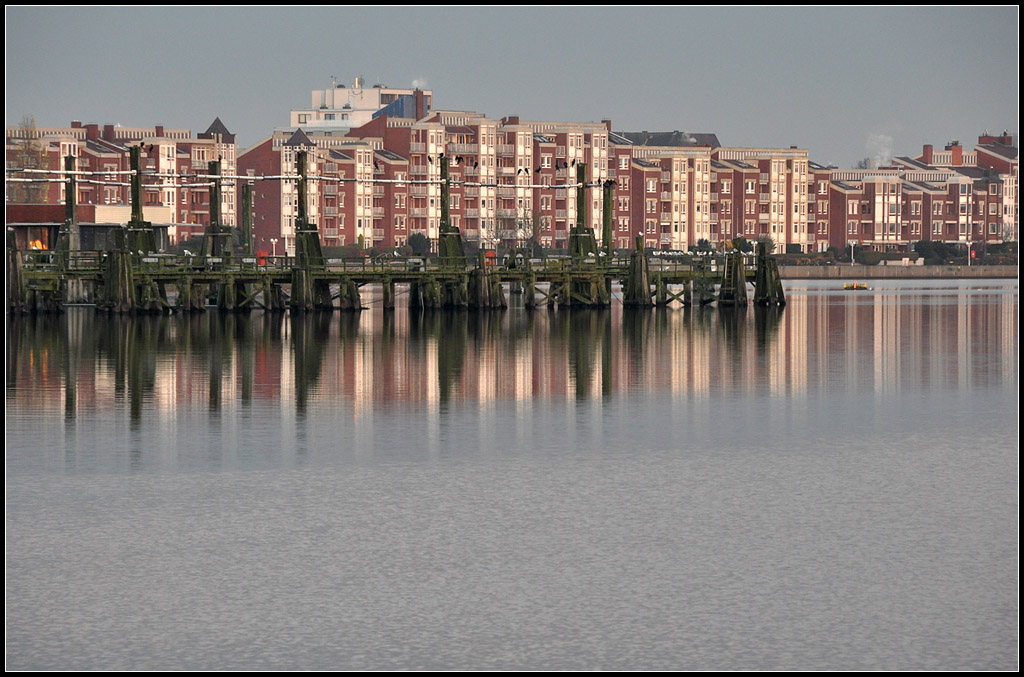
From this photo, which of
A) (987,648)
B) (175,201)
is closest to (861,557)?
(987,648)

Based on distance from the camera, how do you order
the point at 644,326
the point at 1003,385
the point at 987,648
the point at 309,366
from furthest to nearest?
the point at 644,326
the point at 309,366
the point at 1003,385
the point at 987,648

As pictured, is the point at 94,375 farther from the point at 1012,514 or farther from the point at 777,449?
the point at 1012,514

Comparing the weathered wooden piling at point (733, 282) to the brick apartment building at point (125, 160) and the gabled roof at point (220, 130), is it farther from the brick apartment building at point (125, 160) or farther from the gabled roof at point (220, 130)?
the gabled roof at point (220, 130)

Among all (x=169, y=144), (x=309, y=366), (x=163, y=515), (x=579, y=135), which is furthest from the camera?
(x=579, y=135)

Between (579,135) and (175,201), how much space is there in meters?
43.6

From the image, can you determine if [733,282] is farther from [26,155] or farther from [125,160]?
[125,160]

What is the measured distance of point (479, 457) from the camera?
21109 mm

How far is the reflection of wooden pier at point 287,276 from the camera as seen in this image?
6181cm

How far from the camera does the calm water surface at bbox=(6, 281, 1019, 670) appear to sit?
39.9 feet

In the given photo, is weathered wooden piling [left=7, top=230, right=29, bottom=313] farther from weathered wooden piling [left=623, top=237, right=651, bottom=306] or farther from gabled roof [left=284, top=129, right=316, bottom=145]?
gabled roof [left=284, top=129, right=316, bottom=145]

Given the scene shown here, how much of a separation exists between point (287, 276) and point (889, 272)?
12840 centimetres

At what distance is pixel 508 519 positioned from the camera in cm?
1667

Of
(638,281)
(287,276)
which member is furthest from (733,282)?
(287,276)

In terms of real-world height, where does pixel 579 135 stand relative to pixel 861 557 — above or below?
above
